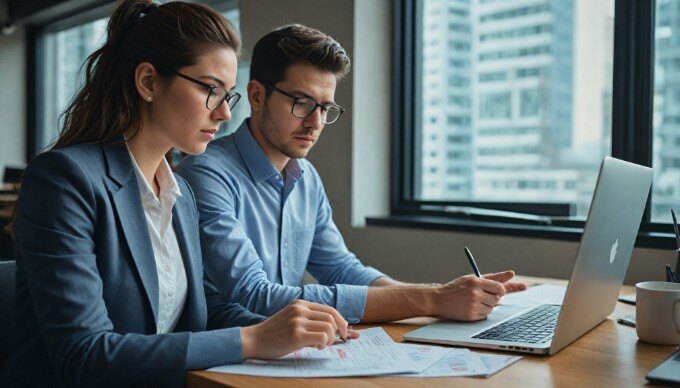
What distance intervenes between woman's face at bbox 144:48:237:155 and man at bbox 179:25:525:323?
238 mm

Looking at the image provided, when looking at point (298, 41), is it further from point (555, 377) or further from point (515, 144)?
point (515, 144)

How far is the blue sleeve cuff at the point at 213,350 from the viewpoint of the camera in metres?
1.00

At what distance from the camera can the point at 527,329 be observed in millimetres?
1223

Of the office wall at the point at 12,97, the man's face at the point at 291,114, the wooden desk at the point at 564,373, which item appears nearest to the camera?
the wooden desk at the point at 564,373

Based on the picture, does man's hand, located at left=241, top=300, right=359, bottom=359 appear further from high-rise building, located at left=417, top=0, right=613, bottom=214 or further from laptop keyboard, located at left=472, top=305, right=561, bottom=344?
high-rise building, located at left=417, top=0, right=613, bottom=214

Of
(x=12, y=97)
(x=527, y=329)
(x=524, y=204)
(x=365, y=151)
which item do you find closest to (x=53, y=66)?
(x=12, y=97)

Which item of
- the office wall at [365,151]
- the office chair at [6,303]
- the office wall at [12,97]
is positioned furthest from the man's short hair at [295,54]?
the office wall at [12,97]

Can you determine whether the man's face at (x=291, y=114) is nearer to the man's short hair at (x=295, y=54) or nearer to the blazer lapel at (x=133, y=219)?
the man's short hair at (x=295, y=54)

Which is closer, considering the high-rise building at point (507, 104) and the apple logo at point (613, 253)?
the apple logo at point (613, 253)

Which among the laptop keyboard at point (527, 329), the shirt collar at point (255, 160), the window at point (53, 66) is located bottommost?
the laptop keyboard at point (527, 329)

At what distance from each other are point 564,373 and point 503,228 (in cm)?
136

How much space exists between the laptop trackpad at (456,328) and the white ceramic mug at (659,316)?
258 mm

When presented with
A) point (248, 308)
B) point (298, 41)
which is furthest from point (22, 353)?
point (298, 41)

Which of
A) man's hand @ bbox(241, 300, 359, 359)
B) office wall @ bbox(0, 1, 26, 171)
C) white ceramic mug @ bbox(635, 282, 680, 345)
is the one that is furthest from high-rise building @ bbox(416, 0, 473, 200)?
office wall @ bbox(0, 1, 26, 171)
